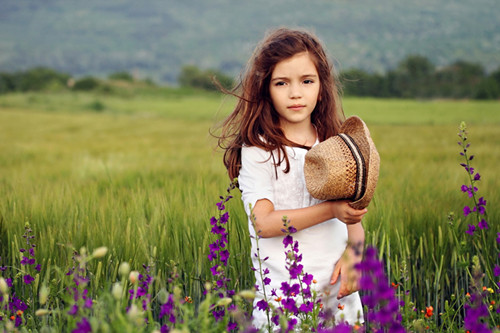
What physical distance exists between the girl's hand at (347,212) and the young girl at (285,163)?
0.07 meters

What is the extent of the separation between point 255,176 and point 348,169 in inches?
15.0

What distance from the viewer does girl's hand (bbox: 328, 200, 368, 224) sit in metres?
1.70

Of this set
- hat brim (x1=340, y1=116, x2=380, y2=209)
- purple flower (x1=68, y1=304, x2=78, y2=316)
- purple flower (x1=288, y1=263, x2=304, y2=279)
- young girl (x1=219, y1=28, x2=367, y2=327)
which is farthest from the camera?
young girl (x1=219, y1=28, x2=367, y2=327)

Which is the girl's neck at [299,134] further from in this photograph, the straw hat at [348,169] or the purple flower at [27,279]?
the purple flower at [27,279]

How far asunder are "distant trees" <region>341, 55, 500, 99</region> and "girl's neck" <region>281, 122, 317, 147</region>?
56.2ft

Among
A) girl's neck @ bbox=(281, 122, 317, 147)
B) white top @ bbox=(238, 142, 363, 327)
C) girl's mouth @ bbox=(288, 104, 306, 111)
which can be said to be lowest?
white top @ bbox=(238, 142, 363, 327)

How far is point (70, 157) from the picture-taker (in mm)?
6934

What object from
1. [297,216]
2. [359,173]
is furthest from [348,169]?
[297,216]

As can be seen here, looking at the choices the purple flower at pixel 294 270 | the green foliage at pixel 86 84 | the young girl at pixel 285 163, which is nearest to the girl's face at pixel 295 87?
the young girl at pixel 285 163

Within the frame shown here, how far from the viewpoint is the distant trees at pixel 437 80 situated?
1880cm

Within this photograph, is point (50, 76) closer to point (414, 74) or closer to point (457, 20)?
point (414, 74)

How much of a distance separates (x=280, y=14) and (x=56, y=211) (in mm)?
81028

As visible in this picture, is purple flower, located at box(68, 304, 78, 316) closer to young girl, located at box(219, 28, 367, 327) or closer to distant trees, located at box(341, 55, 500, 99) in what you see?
young girl, located at box(219, 28, 367, 327)

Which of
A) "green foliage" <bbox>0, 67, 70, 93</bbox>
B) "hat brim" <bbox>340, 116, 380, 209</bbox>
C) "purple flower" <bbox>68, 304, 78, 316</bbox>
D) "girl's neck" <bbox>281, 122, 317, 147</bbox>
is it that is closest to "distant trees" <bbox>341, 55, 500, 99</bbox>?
"girl's neck" <bbox>281, 122, 317, 147</bbox>
